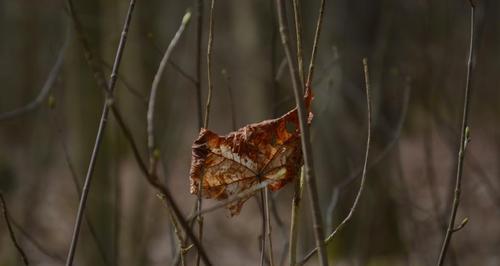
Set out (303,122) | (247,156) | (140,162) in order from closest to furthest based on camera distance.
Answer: (140,162), (303,122), (247,156)

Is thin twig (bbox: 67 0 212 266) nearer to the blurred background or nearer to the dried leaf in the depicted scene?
the dried leaf

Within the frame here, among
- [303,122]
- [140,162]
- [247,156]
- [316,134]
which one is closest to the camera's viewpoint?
[140,162]

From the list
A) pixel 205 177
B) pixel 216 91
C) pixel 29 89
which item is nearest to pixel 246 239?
pixel 29 89

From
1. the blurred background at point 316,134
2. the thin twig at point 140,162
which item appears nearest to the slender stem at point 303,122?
the thin twig at point 140,162

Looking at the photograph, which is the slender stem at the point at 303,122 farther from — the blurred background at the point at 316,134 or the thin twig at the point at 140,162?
the blurred background at the point at 316,134

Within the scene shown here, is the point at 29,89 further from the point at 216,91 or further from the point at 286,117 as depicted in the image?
the point at 286,117

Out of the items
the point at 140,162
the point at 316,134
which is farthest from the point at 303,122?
the point at 316,134

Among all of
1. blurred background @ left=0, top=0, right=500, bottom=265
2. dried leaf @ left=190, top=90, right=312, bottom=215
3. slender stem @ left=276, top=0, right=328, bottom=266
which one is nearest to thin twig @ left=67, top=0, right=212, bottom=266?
slender stem @ left=276, top=0, right=328, bottom=266

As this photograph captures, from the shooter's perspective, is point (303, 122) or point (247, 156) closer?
point (303, 122)

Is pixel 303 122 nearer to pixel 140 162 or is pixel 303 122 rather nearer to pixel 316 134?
pixel 140 162
